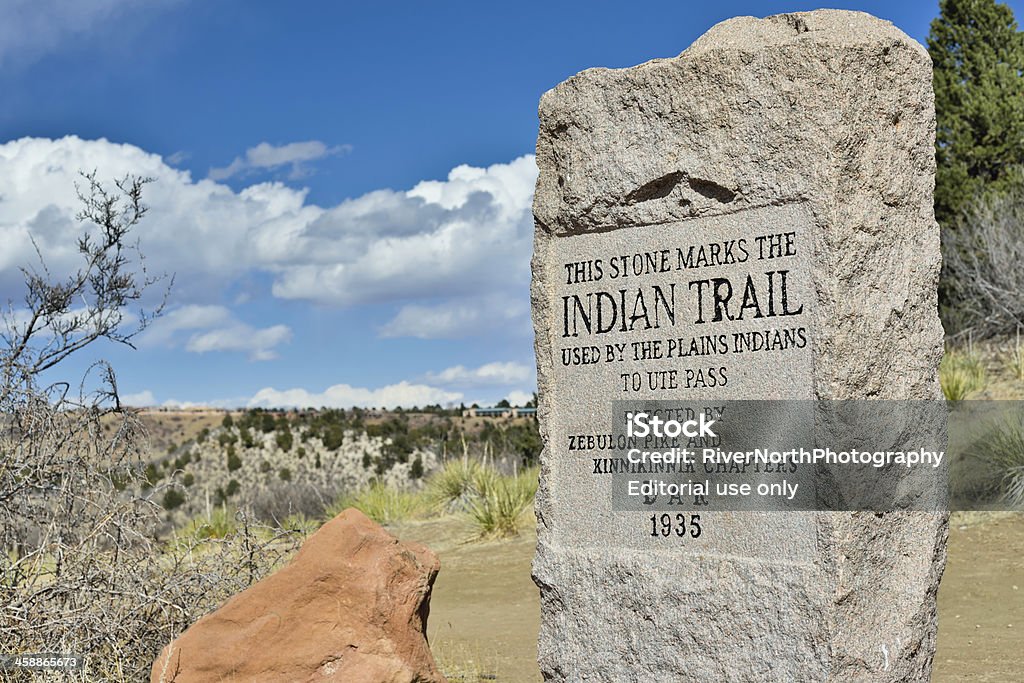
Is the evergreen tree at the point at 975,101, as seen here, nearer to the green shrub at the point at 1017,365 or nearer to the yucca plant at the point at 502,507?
the green shrub at the point at 1017,365

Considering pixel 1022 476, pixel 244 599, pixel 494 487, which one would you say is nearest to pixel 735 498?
pixel 244 599

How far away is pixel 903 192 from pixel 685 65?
1.08m

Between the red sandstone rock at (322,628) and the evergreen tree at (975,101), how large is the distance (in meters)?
17.1

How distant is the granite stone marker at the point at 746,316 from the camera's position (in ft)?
14.4

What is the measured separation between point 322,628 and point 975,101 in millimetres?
18816

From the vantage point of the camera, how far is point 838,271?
4391mm

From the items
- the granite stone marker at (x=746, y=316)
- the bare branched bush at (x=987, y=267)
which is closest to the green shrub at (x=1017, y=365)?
the bare branched bush at (x=987, y=267)

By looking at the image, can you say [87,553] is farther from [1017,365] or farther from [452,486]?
[1017,365]

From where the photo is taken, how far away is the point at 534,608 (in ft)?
32.8

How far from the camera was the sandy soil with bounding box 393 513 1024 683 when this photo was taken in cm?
724

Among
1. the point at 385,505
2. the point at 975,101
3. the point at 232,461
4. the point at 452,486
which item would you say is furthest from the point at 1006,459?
the point at 232,461

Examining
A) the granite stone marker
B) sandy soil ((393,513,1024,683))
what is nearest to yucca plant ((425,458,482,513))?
sandy soil ((393,513,1024,683))

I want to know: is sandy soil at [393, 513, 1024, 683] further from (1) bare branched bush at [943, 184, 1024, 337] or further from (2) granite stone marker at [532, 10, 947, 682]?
(1) bare branched bush at [943, 184, 1024, 337]

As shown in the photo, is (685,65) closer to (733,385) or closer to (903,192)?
(903,192)
